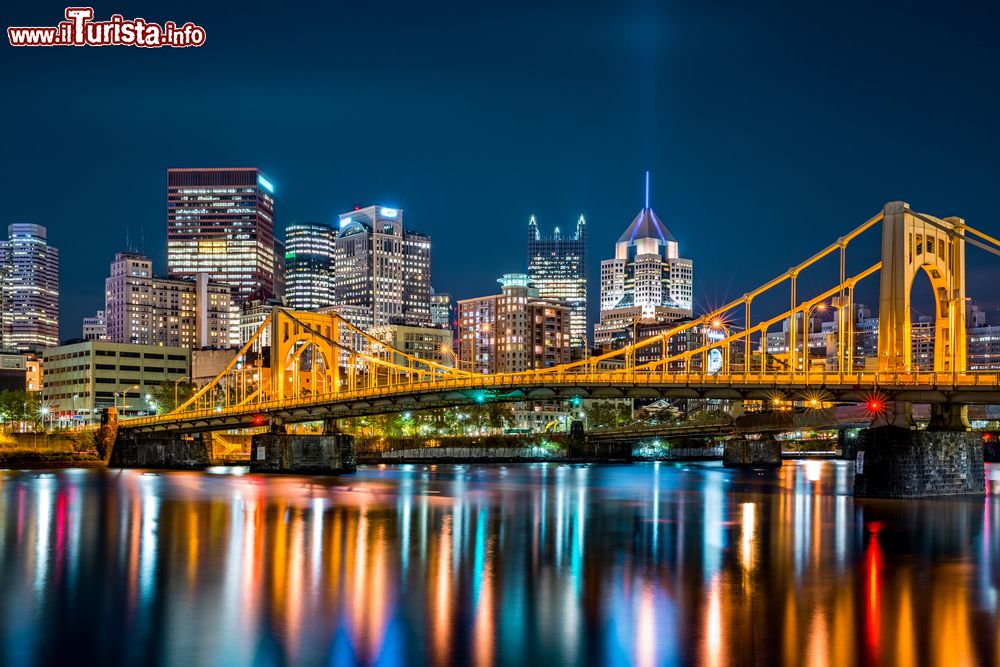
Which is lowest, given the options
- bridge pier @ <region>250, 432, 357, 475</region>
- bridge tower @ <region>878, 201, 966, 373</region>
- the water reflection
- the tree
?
the water reflection

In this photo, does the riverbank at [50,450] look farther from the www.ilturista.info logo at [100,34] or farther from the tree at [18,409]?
the www.ilturista.info logo at [100,34]

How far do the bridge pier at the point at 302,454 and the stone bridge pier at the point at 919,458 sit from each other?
46375 mm

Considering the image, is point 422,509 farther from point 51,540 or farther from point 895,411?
point 895,411

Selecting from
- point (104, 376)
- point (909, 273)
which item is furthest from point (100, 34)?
point (104, 376)

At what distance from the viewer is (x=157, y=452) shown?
112 metres

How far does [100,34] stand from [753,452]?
287ft

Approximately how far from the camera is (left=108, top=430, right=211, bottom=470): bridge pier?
360 ft

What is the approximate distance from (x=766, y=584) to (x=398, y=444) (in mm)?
112393

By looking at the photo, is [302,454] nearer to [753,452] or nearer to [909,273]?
[909,273]

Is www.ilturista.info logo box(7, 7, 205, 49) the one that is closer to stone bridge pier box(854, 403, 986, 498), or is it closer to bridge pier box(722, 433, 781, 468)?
stone bridge pier box(854, 403, 986, 498)

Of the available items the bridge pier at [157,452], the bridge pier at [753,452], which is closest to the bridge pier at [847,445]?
the bridge pier at [753,452]

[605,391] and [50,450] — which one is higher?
[605,391]

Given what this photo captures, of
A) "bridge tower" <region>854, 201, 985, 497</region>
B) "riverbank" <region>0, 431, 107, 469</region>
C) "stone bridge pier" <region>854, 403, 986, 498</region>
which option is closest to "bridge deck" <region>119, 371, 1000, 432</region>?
"bridge tower" <region>854, 201, 985, 497</region>

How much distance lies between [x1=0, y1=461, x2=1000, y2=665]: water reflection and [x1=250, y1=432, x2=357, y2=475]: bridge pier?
2917 centimetres
